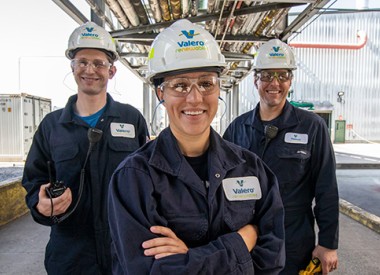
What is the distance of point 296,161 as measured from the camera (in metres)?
2.01

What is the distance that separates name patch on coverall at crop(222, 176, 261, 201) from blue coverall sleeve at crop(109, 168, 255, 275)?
17 centimetres

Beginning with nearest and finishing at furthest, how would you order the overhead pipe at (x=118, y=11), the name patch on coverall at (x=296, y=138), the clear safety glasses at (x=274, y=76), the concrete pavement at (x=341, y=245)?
1. the name patch on coverall at (x=296, y=138)
2. the clear safety glasses at (x=274, y=76)
3. the concrete pavement at (x=341, y=245)
4. the overhead pipe at (x=118, y=11)

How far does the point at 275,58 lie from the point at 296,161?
78cm

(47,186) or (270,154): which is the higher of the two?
(270,154)

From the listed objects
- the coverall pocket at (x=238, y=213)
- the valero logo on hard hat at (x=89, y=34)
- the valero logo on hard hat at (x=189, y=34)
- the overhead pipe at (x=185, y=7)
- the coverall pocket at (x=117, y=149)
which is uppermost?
the overhead pipe at (x=185, y=7)

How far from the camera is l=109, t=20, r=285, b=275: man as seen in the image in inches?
40.9

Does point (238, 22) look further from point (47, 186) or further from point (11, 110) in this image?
point (11, 110)

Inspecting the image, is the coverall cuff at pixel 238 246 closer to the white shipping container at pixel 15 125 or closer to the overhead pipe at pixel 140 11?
the overhead pipe at pixel 140 11

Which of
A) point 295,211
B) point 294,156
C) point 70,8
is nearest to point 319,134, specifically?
point 294,156

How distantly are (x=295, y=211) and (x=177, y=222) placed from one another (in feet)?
3.73

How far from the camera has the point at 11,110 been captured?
1070 centimetres

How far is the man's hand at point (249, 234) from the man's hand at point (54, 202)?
1061 millimetres

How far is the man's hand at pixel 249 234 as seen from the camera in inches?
44.8

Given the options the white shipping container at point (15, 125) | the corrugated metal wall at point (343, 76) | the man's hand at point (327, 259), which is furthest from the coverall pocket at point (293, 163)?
the corrugated metal wall at point (343, 76)
